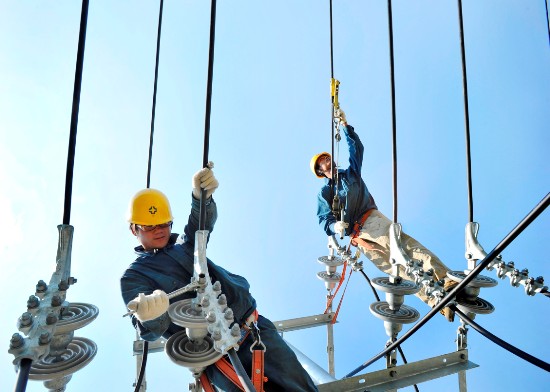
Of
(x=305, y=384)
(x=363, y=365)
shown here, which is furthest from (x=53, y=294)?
(x=363, y=365)

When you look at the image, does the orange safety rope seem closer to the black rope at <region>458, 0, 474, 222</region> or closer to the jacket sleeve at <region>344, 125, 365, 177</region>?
the black rope at <region>458, 0, 474, 222</region>

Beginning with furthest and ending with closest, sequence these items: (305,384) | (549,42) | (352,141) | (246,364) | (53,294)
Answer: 1. (352,141)
2. (549,42)
3. (246,364)
4. (305,384)
5. (53,294)

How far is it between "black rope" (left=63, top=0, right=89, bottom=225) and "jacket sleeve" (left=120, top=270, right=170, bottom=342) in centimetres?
79

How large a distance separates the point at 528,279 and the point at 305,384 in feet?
5.45

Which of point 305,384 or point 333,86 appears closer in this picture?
point 305,384

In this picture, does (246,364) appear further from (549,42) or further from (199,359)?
(549,42)

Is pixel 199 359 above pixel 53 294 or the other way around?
the other way around

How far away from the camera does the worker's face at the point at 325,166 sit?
Result: 5.31 meters

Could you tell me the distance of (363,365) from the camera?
2695mm

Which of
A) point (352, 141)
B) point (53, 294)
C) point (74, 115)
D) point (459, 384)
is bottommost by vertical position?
point (459, 384)

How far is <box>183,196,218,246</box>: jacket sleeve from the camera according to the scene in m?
2.65

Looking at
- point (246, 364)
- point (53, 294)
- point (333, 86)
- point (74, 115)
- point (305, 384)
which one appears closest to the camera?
point (53, 294)

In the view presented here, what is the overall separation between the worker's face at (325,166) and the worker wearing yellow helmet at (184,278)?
9.41 ft

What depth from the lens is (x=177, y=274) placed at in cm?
257
